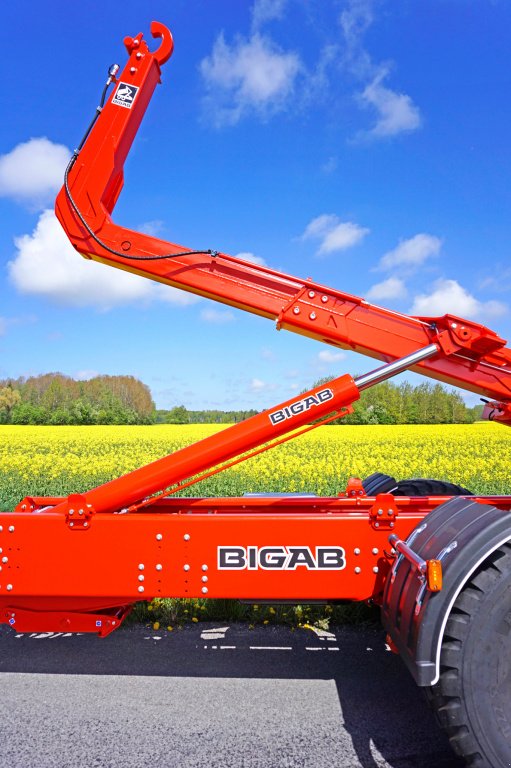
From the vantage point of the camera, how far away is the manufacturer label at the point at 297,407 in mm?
3521

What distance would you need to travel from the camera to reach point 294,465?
11914 millimetres

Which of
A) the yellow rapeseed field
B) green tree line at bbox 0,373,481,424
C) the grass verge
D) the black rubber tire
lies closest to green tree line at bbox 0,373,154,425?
green tree line at bbox 0,373,481,424

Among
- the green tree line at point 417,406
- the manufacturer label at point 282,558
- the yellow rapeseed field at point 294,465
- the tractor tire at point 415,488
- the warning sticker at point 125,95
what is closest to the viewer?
the manufacturer label at point 282,558

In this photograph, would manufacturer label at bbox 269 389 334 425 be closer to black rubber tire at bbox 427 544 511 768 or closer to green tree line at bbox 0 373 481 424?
black rubber tire at bbox 427 544 511 768

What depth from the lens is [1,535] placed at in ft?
11.4

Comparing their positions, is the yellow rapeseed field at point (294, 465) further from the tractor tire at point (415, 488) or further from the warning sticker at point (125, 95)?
the warning sticker at point (125, 95)

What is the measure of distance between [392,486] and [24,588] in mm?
3001

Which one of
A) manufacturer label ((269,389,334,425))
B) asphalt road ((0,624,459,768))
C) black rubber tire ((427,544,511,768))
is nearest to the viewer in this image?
black rubber tire ((427,544,511,768))

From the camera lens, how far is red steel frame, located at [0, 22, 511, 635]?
11.1ft

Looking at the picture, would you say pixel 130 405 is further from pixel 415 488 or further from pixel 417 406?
pixel 415 488

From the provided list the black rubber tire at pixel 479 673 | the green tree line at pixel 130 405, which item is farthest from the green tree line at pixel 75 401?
the black rubber tire at pixel 479 673

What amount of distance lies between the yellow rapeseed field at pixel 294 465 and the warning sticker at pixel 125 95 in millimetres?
6633

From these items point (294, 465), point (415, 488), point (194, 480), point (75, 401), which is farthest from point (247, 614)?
point (75, 401)

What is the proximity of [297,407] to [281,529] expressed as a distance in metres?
0.70
